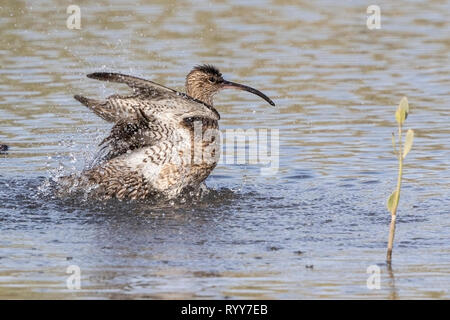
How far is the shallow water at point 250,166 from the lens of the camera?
7.90 metres

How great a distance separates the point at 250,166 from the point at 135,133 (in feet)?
6.34

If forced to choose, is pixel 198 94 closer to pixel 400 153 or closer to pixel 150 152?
pixel 150 152

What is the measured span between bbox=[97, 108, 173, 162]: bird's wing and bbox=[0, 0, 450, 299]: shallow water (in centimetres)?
58

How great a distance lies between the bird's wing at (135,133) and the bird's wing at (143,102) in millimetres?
71

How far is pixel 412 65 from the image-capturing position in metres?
16.2

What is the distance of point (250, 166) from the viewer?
12023 millimetres

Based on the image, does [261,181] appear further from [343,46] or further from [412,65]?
[343,46]

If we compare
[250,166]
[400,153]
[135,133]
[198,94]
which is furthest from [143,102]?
[400,153]

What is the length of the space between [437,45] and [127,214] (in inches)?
348

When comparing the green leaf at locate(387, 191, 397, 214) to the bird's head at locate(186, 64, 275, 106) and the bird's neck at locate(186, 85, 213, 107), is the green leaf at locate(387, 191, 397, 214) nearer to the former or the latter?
the bird's head at locate(186, 64, 275, 106)

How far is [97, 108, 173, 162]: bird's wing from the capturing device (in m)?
10.3

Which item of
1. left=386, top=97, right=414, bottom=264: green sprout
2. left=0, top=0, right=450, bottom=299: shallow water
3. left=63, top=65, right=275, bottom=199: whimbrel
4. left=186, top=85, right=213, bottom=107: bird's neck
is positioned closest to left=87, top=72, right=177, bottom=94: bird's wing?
left=63, top=65, right=275, bottom=199: whimbrel

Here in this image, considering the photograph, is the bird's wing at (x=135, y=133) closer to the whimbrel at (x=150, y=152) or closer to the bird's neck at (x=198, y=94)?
the whimbrel at (x=150, y=152)
